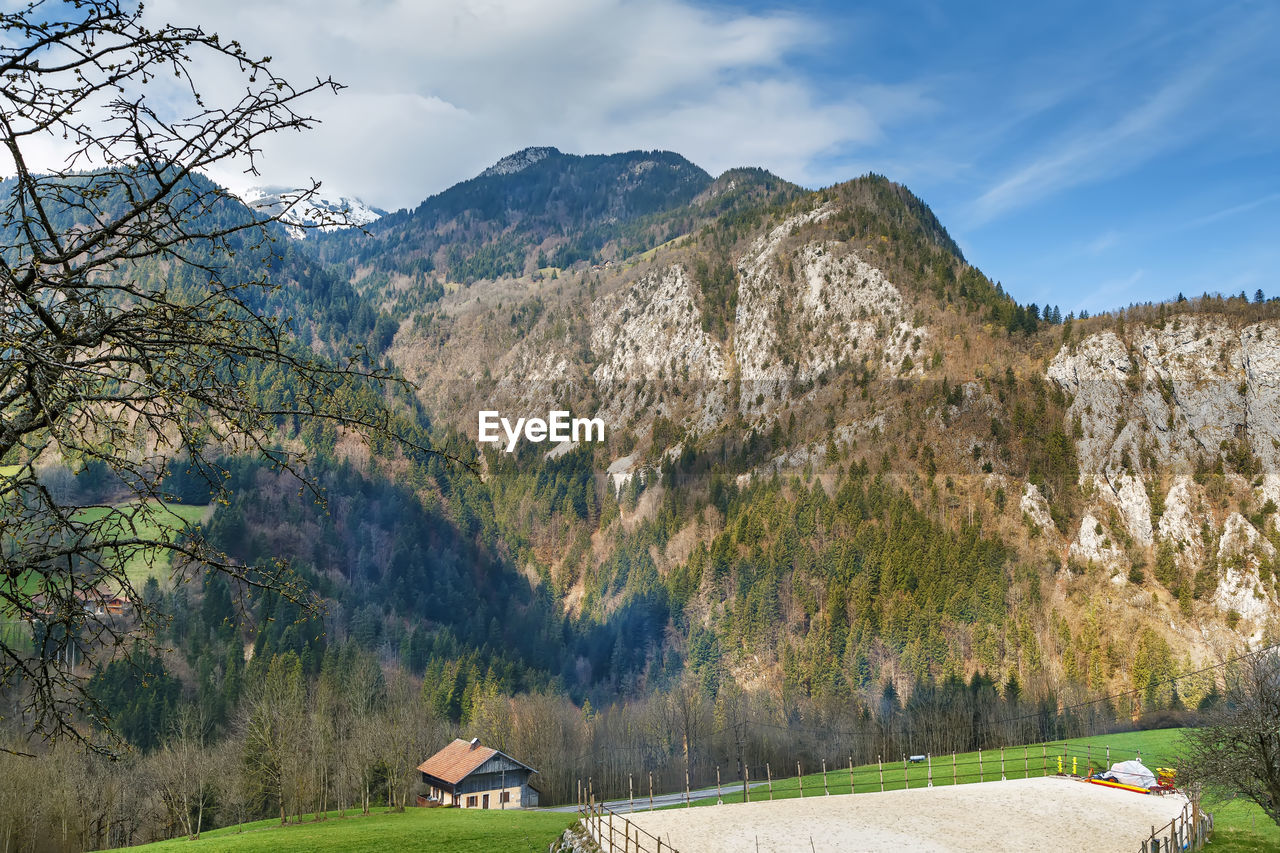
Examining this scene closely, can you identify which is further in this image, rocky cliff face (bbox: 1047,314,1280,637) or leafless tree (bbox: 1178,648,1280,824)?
rocky cliff face (bbox: 1047,314,1280,637)

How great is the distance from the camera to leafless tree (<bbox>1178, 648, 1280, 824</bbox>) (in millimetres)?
24031

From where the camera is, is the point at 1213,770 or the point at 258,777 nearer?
the point at 1213,770

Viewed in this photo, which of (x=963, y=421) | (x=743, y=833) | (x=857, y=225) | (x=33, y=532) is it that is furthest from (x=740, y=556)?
(x=33, y=532)

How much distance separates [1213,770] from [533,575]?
159386mm

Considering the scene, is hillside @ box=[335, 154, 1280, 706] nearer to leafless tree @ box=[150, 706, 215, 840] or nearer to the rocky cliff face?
the rocky cliff face

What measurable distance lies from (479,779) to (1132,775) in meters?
44.1

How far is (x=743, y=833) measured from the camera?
31.4m

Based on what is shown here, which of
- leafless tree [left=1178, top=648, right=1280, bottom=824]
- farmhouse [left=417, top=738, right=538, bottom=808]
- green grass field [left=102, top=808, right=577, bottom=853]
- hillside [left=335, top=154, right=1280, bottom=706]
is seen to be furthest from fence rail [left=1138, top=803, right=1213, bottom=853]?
hillside [left=335, top=154, right=1280, bottom=706]

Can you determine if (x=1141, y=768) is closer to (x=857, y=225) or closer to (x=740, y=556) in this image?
(x=740, y=556)

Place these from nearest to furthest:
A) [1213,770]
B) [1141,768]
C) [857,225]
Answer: [1213,770]
[1141,768]
[857,225]

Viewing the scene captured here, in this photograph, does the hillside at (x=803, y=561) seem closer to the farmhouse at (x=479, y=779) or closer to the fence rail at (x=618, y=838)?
the farmhouse at (x=479, y=779)

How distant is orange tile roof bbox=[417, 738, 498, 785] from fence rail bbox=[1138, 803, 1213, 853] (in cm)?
4743

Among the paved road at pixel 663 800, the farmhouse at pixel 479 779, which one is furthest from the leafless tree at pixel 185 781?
the paved road at pixel 663 800

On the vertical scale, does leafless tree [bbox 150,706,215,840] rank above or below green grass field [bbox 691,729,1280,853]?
above
